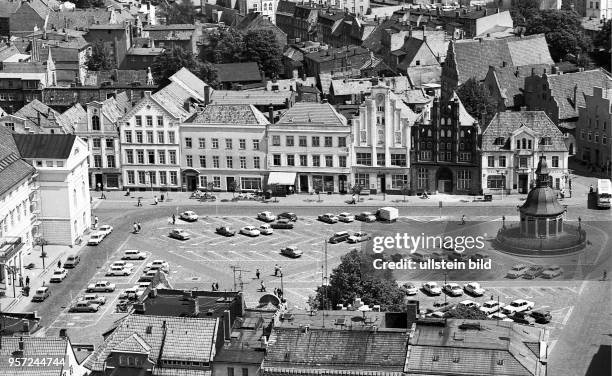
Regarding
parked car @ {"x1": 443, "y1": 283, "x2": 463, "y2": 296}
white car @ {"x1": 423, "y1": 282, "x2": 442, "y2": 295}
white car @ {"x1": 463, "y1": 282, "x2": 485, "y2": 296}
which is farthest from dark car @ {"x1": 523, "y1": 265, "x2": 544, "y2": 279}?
white car @ {"x1": 423, "y1": 282, "x2": 442, "y2": 295}

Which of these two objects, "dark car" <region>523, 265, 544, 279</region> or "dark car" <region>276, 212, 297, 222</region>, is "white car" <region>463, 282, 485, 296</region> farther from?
"dark car" <region>276, 212, 297, 222</region>

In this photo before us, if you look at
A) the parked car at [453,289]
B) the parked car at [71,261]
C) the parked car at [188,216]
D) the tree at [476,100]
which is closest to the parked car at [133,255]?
the parked car at [71,261]

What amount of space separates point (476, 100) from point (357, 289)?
63.7 metres

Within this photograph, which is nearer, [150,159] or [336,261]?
[336,261]

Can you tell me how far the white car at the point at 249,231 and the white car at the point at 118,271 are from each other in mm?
14520

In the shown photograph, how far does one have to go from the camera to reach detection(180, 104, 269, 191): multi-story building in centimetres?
16000

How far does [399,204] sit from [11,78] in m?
53.4

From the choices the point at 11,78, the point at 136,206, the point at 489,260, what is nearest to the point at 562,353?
the point at 489,260

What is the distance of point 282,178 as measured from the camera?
521ft

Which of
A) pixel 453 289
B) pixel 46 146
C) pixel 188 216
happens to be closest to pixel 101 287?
pixel 46 146

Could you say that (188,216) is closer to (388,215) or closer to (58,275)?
(388,215)

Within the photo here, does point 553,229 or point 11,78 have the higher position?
point 11,78

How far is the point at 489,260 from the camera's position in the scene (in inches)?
5197

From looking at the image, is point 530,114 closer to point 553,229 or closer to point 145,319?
point 553,229
